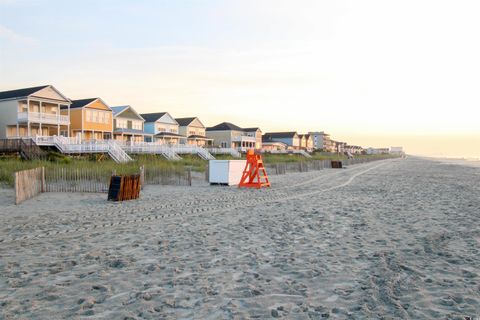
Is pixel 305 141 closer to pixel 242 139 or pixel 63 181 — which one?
pixel 242 139

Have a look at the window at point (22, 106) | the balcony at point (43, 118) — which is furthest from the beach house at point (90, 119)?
the window at point (22, 106)

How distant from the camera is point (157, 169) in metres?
20.1

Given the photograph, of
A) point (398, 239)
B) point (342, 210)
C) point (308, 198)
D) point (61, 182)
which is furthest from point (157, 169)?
point (398, 239)

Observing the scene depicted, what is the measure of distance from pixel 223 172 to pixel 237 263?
47.0 ft

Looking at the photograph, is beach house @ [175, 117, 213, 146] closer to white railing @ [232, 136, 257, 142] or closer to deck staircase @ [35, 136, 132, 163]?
white railing @ [232, 136, 257, 142]

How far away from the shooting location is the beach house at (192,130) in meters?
69.0

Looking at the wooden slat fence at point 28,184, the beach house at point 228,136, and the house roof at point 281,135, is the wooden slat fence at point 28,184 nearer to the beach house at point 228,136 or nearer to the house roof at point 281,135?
the beach house at point 228,136

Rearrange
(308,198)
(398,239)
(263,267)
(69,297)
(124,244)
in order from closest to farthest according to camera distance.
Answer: (69,297), (263,267), (124,244), (398,239), (308,198)

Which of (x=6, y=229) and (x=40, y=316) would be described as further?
(x=6, y=229)

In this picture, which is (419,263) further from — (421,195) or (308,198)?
(421,195)

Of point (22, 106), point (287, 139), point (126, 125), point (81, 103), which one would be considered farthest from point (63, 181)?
point (287, 139)

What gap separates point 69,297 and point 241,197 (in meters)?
10.7

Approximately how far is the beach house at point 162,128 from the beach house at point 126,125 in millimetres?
3812

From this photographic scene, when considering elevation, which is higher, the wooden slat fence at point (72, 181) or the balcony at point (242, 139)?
the balcony at point (242, 139)
